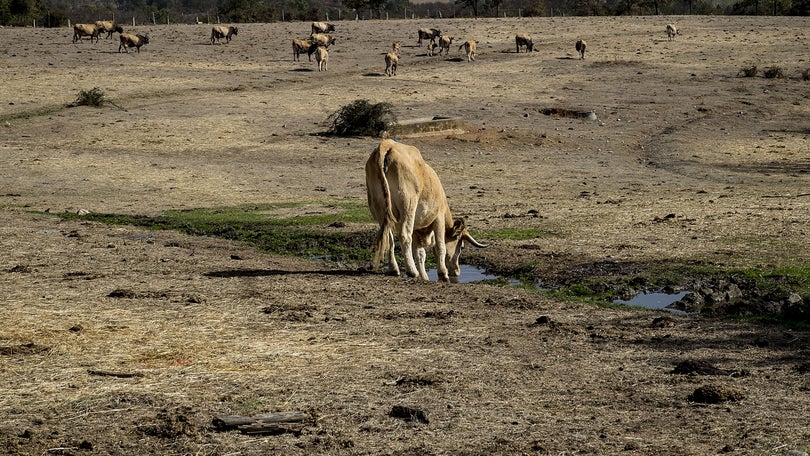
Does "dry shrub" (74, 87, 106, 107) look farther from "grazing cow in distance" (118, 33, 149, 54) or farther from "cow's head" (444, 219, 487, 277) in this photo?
"cow's head" (444, 219, 487, 277)

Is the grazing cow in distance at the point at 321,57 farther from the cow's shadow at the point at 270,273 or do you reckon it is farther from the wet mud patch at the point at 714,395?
the wet mud patch at the point at 714,395

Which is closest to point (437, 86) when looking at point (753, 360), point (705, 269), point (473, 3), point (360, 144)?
point (360, 144)

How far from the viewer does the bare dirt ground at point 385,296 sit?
28.7ft

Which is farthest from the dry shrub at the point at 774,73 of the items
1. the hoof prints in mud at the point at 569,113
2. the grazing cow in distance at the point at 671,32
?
the grazing cow in distance at the point at 671,32

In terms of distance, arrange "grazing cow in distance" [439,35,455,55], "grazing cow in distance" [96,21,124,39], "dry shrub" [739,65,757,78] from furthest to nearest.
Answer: "grazing cow in distance" [96,21,124,39]
"grazing cow in distance" [439,35,455,55]
"dry shrub" [739,65,757,78]

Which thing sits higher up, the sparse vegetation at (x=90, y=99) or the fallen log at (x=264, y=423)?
the fallen log at (x=264, y=423)

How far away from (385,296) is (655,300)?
352 cm

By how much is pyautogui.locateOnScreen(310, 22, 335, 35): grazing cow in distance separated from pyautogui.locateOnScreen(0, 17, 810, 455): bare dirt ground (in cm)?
2873

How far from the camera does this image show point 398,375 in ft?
33.3

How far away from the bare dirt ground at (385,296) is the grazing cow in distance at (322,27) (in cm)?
2873

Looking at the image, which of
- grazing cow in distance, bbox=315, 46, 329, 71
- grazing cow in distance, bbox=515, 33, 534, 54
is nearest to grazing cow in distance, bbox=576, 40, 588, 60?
grazing cow in distance, bbox=515, 33, 534, 54

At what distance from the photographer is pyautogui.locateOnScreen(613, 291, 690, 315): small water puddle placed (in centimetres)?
1431

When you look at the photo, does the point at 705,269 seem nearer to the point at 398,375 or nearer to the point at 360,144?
the point at 398,375

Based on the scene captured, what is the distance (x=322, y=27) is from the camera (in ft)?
251
